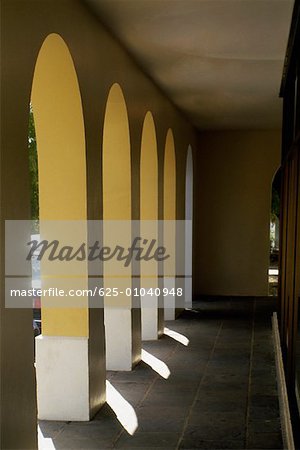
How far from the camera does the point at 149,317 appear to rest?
1076 centimetres

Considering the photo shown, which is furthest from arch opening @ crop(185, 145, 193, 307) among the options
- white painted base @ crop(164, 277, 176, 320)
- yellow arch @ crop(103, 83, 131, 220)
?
yellow arch @ crop(103, 83, 131, 220)

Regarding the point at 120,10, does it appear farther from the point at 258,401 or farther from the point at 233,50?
the point at 258,401

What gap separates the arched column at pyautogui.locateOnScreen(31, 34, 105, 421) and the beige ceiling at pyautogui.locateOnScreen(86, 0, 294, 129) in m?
1.26

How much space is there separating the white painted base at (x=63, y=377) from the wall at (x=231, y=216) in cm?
1036

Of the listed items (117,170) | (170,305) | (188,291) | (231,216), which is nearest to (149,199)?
(117,170)

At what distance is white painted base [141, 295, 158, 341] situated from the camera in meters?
10.7

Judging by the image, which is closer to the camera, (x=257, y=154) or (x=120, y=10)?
(x=120, y=10)

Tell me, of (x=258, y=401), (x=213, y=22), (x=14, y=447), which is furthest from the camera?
(x=258, y=401)

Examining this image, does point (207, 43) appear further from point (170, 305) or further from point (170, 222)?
point (170, 305)

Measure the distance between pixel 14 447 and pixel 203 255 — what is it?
12.8 metres

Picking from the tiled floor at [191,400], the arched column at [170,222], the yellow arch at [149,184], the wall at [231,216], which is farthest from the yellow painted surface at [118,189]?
the wall at [231,216]

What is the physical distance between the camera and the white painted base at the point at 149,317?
10727 millimetres

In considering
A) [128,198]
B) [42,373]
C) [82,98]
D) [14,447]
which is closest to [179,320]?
[128,198]

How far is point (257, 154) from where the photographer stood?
16484mm
